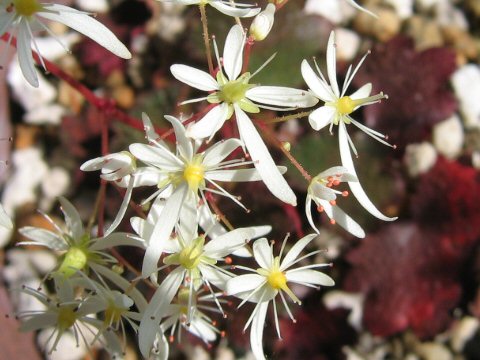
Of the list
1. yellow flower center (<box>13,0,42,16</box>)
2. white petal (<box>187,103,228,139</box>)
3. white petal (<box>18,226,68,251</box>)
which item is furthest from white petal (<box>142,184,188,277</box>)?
yellow flower center (<box>13,0,42,16</box>)

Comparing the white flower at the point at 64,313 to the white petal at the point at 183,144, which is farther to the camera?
the white flower at the point at 64,313

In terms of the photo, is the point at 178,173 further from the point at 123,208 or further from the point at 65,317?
the point at 65,317

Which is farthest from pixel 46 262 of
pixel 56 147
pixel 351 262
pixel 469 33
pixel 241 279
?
pixel 469 33

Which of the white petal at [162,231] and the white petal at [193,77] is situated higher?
the white petal at [193,77]

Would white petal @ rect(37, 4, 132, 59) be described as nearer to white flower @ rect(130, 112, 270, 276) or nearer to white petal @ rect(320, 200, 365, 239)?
white flower @ rect(130, 112, 270, 276)

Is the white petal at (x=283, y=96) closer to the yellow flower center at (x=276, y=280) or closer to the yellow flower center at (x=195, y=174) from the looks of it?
the yellow flower center at (x=195, y=174)

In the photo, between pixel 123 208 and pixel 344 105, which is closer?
pixel 123 208

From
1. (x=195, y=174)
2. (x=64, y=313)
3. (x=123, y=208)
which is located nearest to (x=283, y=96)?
(x=195, y=174)

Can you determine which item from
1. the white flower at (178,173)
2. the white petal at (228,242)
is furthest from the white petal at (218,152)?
the white petal at (228,242)
